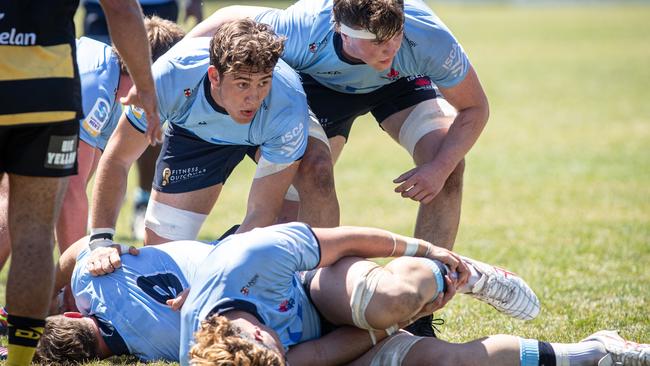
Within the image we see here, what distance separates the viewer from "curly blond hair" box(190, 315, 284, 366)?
3.42m

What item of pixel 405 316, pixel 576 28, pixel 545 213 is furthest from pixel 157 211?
pixel 576 28

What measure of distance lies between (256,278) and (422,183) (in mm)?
1507

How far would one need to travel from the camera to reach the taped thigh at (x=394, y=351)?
161 inches

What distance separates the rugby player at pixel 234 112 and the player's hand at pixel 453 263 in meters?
0.98

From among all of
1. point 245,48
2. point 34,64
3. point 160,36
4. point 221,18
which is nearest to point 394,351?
point 245,48

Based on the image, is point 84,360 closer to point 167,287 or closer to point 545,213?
point 167,287

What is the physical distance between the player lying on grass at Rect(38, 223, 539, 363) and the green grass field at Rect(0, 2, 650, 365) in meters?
0.87

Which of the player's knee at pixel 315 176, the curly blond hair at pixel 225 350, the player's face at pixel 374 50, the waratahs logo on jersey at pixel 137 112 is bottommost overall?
the player's knee at pixel 315 176

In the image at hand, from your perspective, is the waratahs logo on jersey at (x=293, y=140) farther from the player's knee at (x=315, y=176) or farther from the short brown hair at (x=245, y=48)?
the short brown hair at (x=245, y=48)

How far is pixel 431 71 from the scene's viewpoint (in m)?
5.12

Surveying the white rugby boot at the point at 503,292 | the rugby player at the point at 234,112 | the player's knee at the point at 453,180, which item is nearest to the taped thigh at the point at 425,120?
the player's knee at the point at 453,180

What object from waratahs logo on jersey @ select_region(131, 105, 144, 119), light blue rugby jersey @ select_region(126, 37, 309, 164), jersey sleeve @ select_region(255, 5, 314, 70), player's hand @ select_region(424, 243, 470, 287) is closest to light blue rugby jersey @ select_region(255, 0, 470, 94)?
jersey sleeve @ select_region(255, 5, 314, 70)

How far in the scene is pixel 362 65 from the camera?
516cm

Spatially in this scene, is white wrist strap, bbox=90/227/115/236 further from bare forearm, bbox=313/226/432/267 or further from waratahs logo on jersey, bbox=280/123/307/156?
bare forearm, bbox=313/226/432/267
